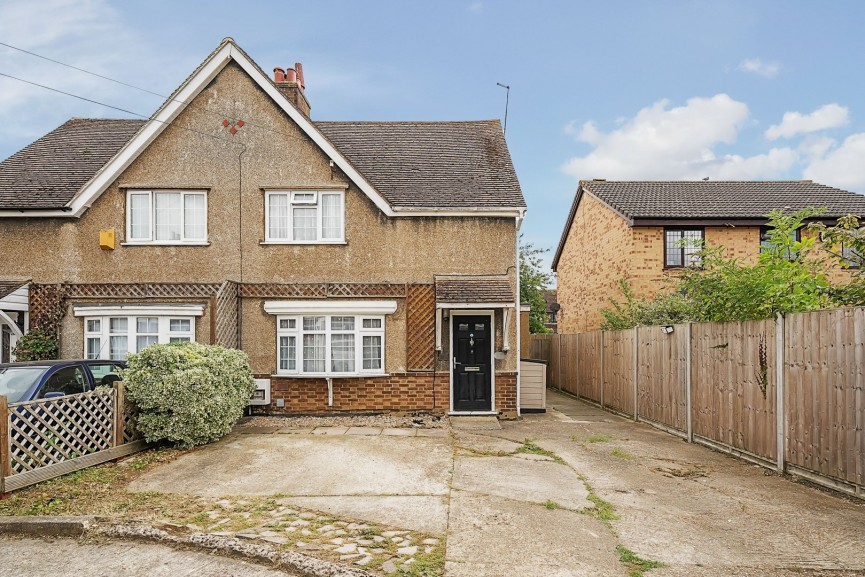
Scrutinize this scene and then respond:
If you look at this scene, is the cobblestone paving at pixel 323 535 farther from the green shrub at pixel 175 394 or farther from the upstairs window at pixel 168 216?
the upstairs window at pixel 168 216

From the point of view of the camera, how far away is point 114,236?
14.9 m

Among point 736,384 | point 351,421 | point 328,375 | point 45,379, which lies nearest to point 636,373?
point 736,384

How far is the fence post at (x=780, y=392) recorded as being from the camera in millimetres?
9031

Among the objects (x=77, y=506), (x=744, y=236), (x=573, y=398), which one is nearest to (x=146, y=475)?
(x=77, y=506)

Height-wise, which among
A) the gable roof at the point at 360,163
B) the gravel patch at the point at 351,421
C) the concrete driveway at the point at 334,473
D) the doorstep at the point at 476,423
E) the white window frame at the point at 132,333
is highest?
the gable roof at the point at 360,163

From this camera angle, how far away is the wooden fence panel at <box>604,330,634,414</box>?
1550cm

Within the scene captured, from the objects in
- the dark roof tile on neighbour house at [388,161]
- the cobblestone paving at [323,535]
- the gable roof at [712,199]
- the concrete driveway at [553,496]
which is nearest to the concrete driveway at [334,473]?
the concrete driveway at [553,496]

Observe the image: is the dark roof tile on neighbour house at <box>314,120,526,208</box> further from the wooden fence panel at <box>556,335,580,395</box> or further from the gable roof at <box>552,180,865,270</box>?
the gable roof at <box>552,180,865,270</box>

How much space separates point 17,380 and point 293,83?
9.95 metres

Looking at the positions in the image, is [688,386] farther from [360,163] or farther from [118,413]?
[118,413]

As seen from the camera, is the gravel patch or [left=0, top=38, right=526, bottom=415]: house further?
[left=0, top=38, right=526, bottom=415]: house

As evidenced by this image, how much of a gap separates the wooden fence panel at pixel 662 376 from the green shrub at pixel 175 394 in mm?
8345

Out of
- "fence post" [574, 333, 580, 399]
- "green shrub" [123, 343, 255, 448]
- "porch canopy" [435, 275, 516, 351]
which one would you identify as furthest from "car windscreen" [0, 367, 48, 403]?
"fence post" [574, 333, 580, 399]

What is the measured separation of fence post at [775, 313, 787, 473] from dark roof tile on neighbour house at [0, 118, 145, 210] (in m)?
14.3
